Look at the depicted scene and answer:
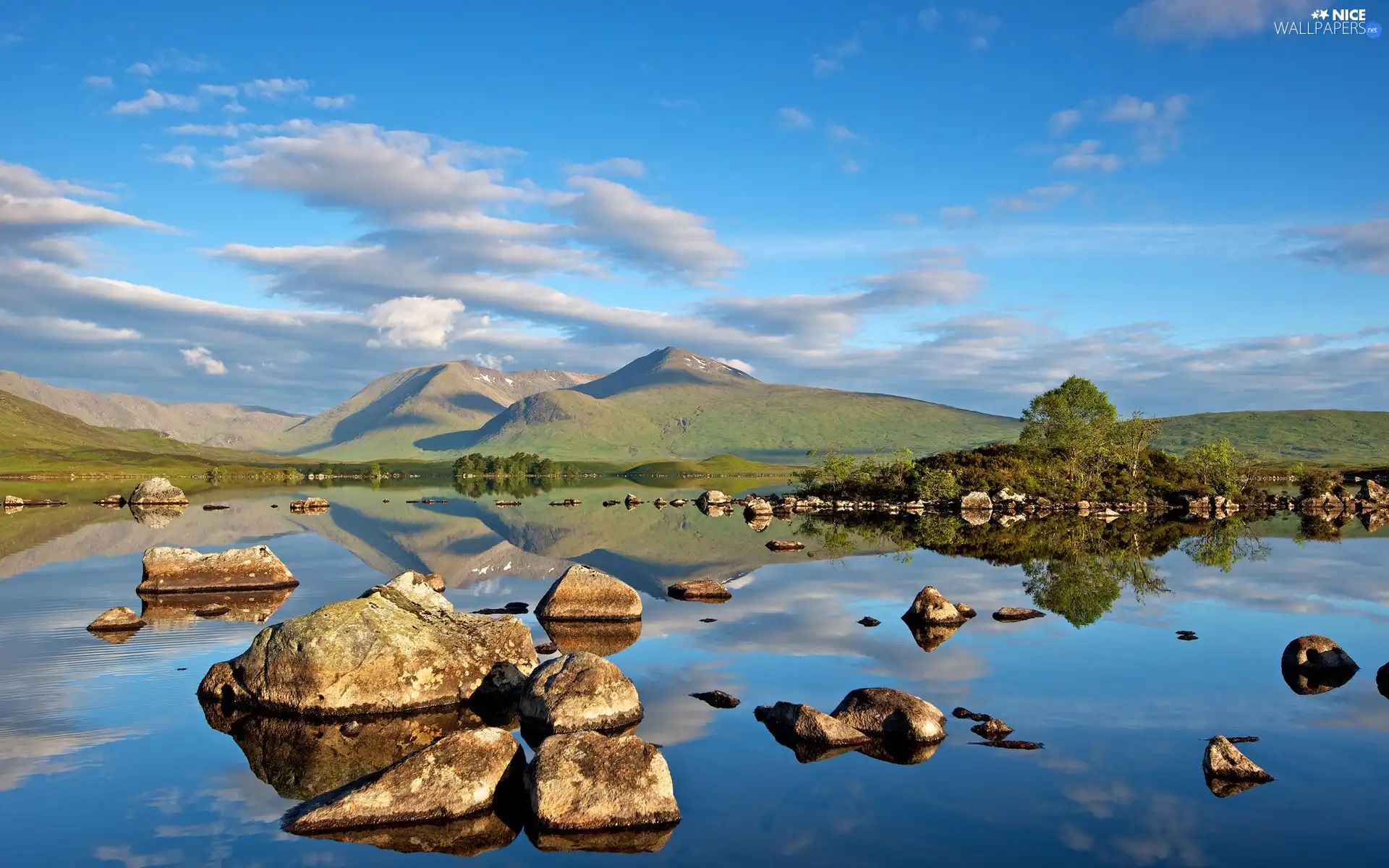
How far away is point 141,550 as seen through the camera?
217 ft

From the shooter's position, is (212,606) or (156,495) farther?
(156,495)

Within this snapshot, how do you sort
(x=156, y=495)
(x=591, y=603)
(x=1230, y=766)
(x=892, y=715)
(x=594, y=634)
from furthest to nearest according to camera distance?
(x=156, y=495) → (x=591, y=603) → (x=594, y=634) → (x=892, y=715) → (x=1230, y=766)

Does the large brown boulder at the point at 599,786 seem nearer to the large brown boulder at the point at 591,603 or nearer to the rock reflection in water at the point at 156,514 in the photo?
the large brown boulder at the point at 591,603

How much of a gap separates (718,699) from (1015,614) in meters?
19.4

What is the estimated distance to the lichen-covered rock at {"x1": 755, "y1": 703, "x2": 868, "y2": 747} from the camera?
893 inches

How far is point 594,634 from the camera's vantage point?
120ft

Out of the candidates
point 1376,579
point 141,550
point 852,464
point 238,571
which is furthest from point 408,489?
point 1376,579

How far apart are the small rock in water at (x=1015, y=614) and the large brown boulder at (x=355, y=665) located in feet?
73.0

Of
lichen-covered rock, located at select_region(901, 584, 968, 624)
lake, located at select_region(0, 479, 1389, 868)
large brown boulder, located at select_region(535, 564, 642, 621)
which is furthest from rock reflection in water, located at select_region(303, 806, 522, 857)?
lichen-covered rock, located at select_region(901, 584, 968, 624)

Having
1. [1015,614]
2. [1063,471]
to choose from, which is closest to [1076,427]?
[1063,471]

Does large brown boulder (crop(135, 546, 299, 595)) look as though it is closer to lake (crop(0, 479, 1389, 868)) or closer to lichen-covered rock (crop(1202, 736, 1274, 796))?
lake (crop(0, 479, 1389, 868))

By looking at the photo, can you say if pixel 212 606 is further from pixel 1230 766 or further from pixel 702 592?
pixel 1230 766

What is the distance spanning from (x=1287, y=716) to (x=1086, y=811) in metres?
10.9

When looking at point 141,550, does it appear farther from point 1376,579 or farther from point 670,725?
point 1376,579
